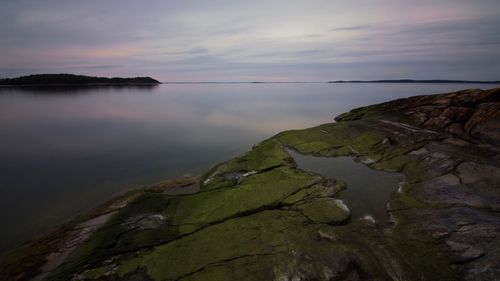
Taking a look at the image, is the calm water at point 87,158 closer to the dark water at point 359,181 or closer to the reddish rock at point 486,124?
the dark water at point 359,181

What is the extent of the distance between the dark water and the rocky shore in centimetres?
60

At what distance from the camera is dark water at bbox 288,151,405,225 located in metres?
13.8

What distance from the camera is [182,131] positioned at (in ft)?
151

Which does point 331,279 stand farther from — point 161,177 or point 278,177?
point 161,177

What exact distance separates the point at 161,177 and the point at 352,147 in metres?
16.4

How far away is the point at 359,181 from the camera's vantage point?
57.0 ft

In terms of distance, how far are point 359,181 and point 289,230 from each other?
26.0 feet

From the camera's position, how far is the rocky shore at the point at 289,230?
9453mm

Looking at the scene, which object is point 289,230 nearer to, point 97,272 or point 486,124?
point 97,272

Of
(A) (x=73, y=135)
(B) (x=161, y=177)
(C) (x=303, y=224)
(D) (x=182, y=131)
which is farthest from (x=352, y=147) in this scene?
(A) (x=73, y=135)

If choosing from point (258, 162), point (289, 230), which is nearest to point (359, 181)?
point (258, 162)

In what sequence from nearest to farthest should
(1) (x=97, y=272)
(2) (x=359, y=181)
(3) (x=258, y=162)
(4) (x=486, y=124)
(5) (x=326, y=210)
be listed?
(1) (x=97, y=272)
(5) (x=326, y=210)
(2) (x=359, y=181)
(3) (x=258, y=162)
(4) (x=486, y=124)

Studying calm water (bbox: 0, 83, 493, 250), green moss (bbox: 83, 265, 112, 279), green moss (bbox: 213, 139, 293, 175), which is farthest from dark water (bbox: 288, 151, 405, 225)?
green moss (bbox: 83, 265, 112, 279)

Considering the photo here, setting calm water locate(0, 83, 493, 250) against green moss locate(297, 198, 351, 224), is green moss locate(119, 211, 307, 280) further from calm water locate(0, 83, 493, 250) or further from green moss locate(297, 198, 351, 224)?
calm water locate(0, 83, 493, 250)
